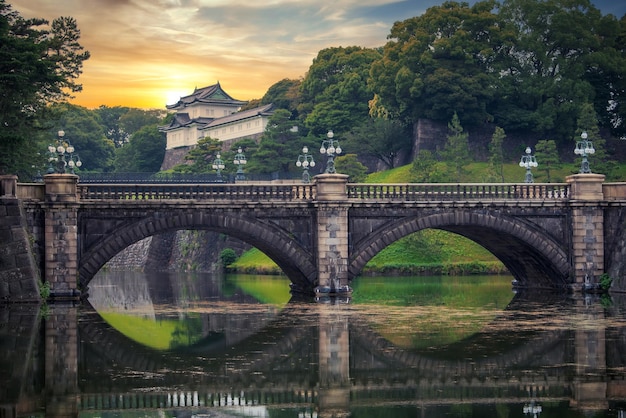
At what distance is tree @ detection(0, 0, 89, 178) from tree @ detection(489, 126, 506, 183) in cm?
3498

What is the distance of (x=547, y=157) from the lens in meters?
85.3

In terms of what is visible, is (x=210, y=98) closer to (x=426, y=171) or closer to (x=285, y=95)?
(x=285, y=95)

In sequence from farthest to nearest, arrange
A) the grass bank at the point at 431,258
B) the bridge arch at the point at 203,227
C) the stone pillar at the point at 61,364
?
the grass bank at the point at 431,258 → the bridge arch at the point at 203,227 → the stone pillar at the point at 61,364

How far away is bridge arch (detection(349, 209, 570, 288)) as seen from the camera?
4956cm

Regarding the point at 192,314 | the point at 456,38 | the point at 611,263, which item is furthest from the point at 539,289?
the point at 456,38

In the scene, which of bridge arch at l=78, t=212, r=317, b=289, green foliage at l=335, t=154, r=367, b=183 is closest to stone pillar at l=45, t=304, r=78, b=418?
bridge arch at l=78, t=212, r=317, b=289

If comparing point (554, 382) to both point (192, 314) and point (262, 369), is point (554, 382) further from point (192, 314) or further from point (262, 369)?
point (192, 314)

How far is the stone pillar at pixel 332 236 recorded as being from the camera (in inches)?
1918

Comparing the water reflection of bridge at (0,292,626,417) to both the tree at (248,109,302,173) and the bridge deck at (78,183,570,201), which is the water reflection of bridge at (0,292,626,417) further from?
the tree at (248,109,302,173)

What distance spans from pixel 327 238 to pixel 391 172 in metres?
50.2

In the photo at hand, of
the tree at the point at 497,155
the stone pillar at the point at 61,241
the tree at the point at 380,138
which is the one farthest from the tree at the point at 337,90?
the stone pillar at the point at 61,241

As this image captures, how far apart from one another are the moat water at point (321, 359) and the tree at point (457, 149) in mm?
39372

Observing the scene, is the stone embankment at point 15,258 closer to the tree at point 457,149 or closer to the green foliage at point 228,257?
the green foliage at point 228,257

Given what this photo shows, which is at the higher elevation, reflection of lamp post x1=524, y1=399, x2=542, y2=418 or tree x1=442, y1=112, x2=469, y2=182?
tree x1=442, y1=112, x2=469, y2=182
